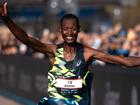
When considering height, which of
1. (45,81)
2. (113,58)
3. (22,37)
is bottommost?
(113,58)

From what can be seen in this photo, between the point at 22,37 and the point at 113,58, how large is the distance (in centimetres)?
90

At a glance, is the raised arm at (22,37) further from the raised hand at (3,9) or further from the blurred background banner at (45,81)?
the blurred background banner at (45,81)

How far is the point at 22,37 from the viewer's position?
6.25m

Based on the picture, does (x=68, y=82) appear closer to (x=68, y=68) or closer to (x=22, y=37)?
(x=68, y=68)

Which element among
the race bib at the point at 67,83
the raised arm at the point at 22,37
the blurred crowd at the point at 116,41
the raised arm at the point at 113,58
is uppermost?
the blurred crowd at the point at 116,41

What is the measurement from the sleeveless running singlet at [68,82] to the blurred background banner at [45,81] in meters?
3.77

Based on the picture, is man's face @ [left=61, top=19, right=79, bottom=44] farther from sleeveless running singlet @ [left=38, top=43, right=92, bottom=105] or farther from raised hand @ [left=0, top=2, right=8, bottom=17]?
raised hand @ [left=0, top=2, right=8, bottom=17]

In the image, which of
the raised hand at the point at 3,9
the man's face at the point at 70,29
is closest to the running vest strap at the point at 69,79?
the man's face at the point at 70,29

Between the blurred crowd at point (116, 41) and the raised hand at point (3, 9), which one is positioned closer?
the raised hand at point (3, 9)

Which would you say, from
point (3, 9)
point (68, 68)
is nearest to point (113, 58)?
point (68, 68)

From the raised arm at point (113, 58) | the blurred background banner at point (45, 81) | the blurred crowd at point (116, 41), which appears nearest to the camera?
the raised arm at point (113, 58)

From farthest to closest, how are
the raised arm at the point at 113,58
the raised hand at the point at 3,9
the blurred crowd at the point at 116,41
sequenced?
1. the blurred crowd at the point at 116,41
2. the raised arm at the point at 113,58
3. the raised hand at the point at 3,9

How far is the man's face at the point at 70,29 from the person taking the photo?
6.12 meters

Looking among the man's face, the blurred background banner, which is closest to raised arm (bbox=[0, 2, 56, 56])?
the man's face
